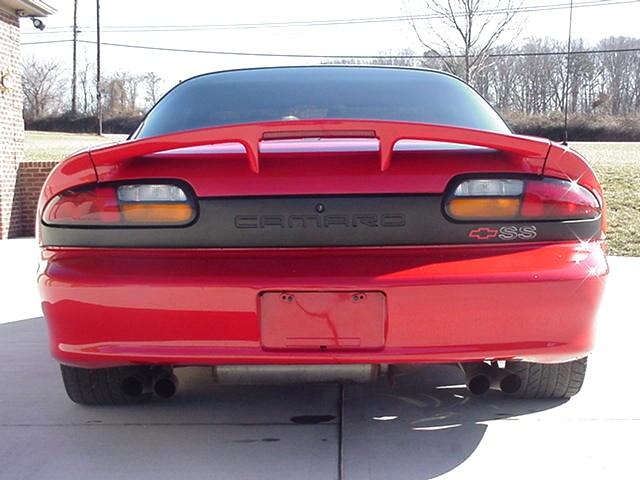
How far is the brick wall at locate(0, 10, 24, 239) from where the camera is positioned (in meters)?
9.32

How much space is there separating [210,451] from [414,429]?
0.77 metres

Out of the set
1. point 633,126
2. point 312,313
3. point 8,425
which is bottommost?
point 8,425

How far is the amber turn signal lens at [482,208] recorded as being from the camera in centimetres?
222

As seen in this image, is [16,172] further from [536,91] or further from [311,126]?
[536,91]

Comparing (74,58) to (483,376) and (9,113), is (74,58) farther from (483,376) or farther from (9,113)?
(483,376)

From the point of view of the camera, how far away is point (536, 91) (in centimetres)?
4947

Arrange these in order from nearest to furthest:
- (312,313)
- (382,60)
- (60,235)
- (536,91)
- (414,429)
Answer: (312,313) → (60,235) → (414,429) → (382,60) → (536,91)

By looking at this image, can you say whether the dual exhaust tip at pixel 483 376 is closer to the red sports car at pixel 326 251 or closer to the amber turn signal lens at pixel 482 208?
the red sports car at pixel 326 251

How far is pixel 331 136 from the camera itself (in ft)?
7.32

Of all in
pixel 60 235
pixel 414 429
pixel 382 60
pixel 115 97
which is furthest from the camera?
pixel 115 97

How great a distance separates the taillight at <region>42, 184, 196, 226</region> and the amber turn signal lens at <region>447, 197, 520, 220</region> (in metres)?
0.80

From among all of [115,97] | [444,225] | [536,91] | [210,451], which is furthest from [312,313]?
[115,97]

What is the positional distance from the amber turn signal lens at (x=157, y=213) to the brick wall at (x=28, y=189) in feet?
26.6

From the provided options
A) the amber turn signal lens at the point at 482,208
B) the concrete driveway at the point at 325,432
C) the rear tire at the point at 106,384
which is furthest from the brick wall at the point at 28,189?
the amber turn signal lens at the point at 482,208
